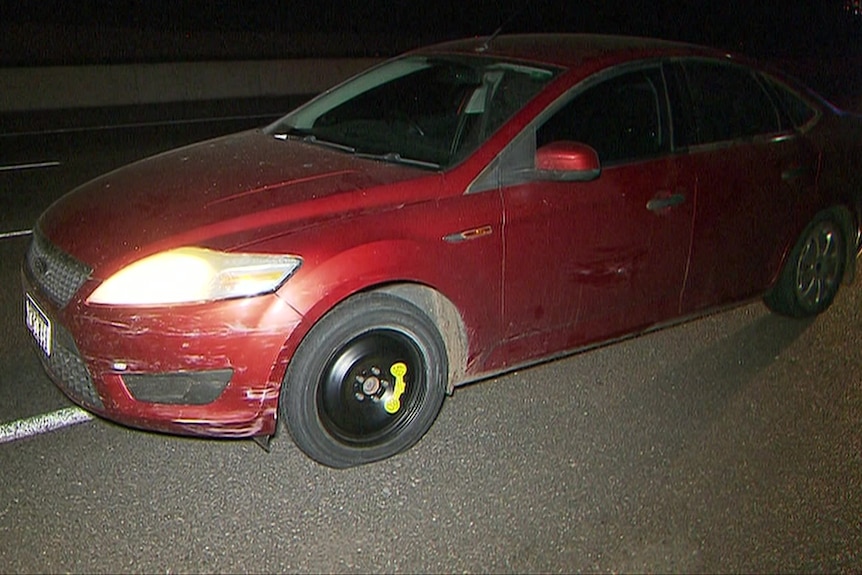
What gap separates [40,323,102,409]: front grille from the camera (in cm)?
376

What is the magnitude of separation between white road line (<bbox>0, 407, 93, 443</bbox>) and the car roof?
8.40 ft

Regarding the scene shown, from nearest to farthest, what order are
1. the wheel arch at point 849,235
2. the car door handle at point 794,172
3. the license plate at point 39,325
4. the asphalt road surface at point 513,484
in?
1. the asphalt road surface at point 513,484
2. the license plate at point 39,325
3. the car door handle at point 794,172
4. the wheel arch at point 849,235

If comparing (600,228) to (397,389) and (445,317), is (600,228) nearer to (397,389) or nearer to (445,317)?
(445,317)

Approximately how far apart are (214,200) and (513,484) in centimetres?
166

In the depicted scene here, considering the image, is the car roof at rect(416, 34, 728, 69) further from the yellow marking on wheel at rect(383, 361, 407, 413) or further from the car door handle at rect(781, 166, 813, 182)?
the yellow marking on wheel at rect(383, 361, 407, 413)

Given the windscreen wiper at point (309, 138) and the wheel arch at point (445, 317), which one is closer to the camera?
the wheel arch at point (445, 317)

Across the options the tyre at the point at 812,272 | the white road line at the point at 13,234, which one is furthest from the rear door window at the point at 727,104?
the white road line at the point at 13,234

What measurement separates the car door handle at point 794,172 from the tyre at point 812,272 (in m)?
0.33

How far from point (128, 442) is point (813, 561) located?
2735 mm

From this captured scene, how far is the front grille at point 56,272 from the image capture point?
12.3 ft

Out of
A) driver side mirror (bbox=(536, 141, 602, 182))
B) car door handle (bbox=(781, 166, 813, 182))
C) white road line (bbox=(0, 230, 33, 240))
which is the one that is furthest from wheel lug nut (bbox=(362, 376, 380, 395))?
white road line (bbox=(0, 230, 33, 240))

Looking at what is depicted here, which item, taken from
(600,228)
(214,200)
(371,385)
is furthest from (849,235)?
(214,200)

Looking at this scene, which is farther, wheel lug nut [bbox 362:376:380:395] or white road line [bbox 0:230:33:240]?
white road line [bbox 0:230:33:240]

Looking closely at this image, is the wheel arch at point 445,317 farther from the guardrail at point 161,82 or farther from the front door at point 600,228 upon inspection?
the guardrail at point 161,82
